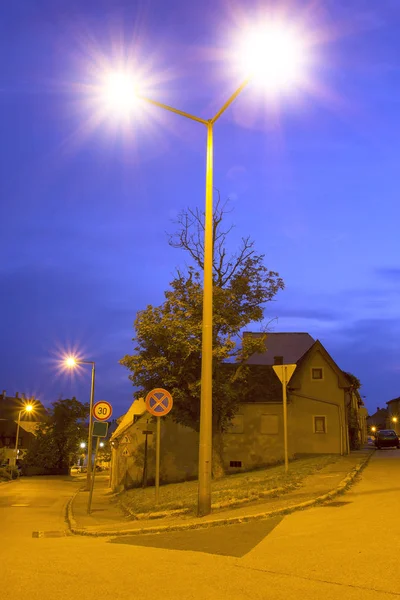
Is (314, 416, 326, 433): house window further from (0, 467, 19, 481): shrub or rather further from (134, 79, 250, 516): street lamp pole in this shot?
(0, 467, 19, 481): shrub

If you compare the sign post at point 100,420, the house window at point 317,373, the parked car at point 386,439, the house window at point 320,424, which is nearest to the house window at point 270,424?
the house window at point 320,424

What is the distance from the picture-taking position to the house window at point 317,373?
34.7 meters

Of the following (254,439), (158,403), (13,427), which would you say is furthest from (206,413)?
(13,427)

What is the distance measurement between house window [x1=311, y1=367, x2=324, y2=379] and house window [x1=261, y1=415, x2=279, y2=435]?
3.64 metres

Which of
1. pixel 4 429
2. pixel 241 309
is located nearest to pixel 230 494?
pixel 241 309

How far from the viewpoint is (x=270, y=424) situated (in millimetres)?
33438

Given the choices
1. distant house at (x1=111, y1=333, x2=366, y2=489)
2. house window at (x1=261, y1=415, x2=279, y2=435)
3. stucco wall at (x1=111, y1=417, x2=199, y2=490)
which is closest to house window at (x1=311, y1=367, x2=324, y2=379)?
distant house at (x1=111, y1=333, x2=366, y2=489)

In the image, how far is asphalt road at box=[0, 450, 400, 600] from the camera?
6195 mm

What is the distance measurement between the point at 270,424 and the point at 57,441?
4301 cm

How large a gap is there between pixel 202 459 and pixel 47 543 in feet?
11.2

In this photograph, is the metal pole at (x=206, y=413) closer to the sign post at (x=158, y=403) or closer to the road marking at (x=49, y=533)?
the sign post at (x=158, y=403)

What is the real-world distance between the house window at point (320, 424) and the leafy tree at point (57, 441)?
42628mm

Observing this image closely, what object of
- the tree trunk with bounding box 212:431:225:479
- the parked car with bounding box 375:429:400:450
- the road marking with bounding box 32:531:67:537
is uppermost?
the parked car with bounding box 375:429:400:450

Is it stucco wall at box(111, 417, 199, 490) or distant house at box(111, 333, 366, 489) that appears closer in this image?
stucco wall at box(111, 417, 199, 490)
